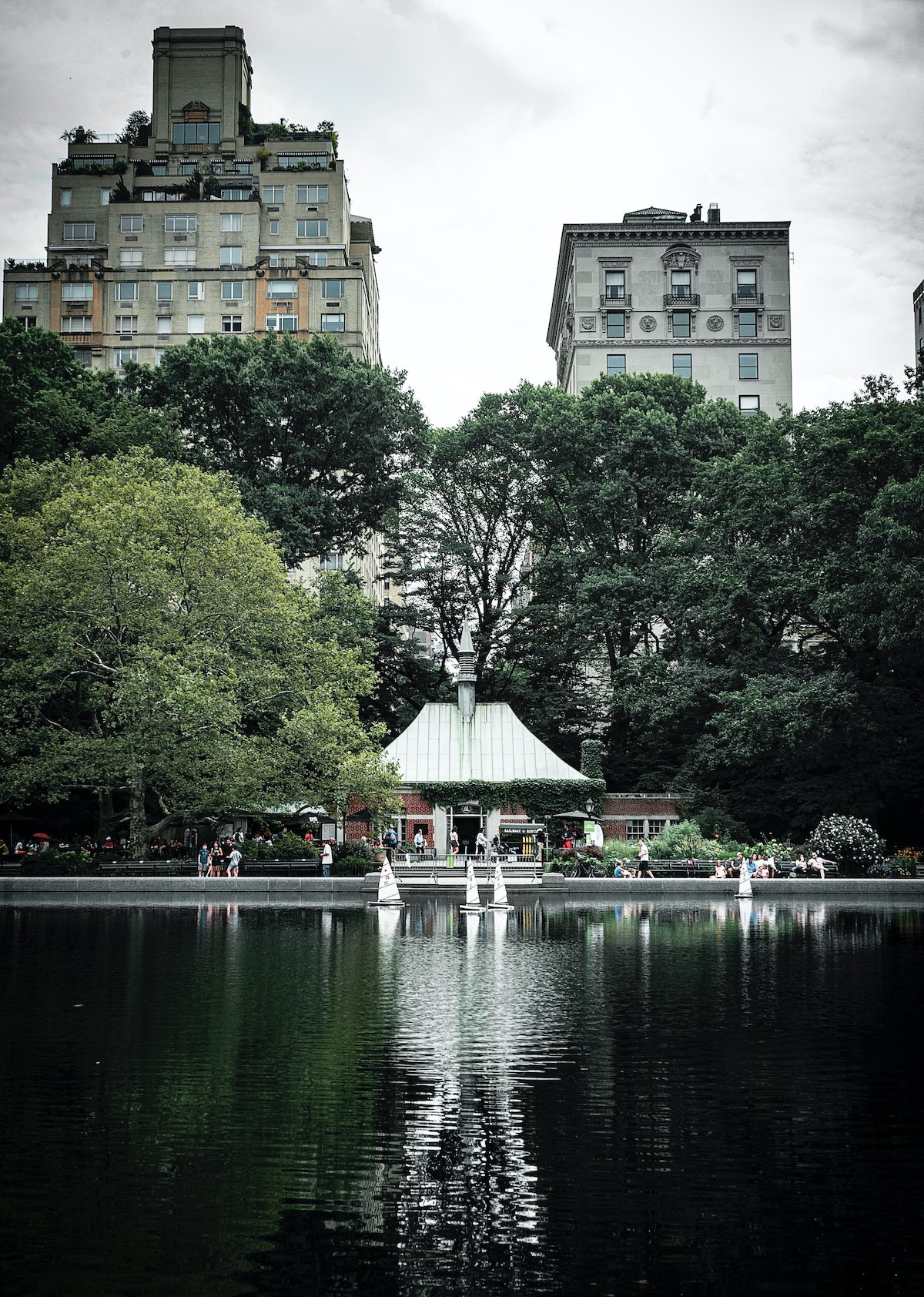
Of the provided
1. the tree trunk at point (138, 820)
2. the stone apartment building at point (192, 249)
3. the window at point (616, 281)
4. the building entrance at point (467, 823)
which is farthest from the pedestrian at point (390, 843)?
the window at point (616, 281)

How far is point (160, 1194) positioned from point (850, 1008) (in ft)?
36.2

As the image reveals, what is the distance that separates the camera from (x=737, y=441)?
6272 centimetres

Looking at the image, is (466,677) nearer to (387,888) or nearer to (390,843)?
(390,843)

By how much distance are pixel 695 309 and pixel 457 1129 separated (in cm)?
7886

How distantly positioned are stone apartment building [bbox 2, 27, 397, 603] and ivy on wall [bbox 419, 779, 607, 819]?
32062 millimetres

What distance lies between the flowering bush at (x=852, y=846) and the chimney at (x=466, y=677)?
1838cm

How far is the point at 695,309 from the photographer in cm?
8406

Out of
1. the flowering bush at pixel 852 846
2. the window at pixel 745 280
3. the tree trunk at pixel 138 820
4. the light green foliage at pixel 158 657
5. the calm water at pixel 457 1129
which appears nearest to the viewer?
the calm water at pixel 457 1129

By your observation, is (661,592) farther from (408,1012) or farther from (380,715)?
(408,1012)

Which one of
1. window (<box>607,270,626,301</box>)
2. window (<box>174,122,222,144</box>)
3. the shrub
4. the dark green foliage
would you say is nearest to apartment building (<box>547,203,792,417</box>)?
window (<box>607,270,626,301</box>)

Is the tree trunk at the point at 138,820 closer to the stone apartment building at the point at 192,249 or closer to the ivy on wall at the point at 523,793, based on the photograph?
the ivy on wall at the point at 523,793

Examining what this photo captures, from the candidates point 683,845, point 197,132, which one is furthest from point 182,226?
point 683,845

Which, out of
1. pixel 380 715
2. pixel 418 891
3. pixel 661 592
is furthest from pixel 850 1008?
pixel 380 715

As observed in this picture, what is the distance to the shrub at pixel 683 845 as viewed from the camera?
47.8 m
